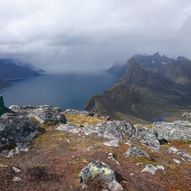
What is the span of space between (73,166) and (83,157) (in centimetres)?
283

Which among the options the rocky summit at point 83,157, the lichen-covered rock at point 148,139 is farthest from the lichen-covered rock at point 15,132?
the lichen-covered rock at point 148,139

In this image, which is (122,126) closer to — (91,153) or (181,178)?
(91,153)

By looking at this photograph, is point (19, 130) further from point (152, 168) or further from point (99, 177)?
point (152, 168)

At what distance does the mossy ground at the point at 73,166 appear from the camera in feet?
107

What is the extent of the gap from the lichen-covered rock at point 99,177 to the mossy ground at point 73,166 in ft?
2.11

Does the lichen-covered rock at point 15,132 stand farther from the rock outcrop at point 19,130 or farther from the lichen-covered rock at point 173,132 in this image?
the lichen-covered rock at point 173,132

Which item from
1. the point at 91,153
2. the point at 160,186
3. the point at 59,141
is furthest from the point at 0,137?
the point at 160,186

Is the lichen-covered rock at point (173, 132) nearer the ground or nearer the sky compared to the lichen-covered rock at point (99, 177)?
nearer the ground

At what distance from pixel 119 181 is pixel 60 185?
207 inches

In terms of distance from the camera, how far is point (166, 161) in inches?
1688

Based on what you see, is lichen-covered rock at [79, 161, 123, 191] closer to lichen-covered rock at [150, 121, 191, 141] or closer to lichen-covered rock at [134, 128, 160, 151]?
lichen-covered rock at [134, 128, 160, 151]

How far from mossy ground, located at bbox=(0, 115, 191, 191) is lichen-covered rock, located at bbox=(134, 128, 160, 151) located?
3754mm

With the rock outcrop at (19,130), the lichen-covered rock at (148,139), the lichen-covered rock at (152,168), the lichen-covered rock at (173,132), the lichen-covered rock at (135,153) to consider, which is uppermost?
the rock outcrop at (19,130)

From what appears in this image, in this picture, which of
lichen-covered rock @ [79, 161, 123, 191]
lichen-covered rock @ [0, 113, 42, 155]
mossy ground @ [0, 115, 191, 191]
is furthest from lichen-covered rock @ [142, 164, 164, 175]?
lichen-covered rock @ [0, 113, 42, 155]
